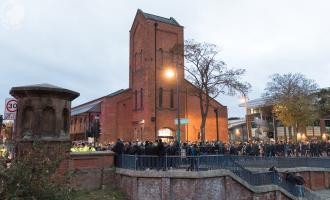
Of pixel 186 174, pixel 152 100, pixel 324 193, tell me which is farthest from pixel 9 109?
pixel 152 100

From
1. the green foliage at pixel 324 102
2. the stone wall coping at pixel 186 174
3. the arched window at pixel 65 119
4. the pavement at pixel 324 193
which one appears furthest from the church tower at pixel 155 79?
the green foliage at pixel 324 102

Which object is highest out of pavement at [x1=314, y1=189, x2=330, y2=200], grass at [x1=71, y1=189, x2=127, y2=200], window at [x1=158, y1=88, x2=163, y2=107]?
window at [x1=158, y1=88, x2=163, y2=107]

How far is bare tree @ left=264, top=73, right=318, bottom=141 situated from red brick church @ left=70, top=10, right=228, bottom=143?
664cm

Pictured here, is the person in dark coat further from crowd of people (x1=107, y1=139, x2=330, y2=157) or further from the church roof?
the church roof

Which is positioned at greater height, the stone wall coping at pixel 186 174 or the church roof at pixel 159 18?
the church roof at pixel 159 18

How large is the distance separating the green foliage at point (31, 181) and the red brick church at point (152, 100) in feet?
96.1

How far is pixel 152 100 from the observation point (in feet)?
122

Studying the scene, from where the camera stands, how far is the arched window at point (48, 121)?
40.1ft

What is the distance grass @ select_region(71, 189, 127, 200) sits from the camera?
15091 millimetres

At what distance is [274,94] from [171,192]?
29.1 metres

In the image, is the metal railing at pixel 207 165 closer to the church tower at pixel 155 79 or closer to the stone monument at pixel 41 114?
the stone monument at pixel 41 114

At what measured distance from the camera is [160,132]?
37.5 meters

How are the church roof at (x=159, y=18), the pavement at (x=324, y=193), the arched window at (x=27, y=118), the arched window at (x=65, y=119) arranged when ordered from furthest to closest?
1. the church roof at (x=159, y=18)
2. the pavement at (x=324, y=193)
3. the arched window at (x=65, y=119)
4. the arched window at (x=27, y=118)

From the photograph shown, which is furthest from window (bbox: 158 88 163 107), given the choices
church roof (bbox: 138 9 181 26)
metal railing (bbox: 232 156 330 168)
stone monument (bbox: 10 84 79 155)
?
stone monument (bbox: 10 84 79 155)
